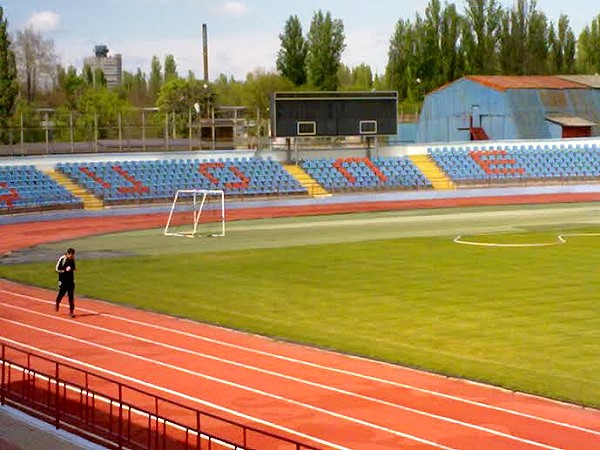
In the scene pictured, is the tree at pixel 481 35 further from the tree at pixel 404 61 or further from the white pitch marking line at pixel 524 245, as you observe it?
the white pitch marking line at pixel 524 245

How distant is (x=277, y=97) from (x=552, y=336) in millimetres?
49922

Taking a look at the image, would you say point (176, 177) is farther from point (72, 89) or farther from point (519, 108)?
point (72, 89)

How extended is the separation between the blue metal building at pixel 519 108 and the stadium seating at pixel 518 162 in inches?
298

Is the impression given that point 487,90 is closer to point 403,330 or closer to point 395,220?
point 395,220

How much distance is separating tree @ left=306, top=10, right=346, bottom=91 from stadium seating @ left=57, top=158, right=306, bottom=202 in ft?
200

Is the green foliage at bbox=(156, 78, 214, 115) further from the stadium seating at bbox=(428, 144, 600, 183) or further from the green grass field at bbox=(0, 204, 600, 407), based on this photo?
the green grass field at bbox=(0, 204, 600, 407)

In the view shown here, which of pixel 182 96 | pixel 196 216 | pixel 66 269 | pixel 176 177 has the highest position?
pixel 182 96

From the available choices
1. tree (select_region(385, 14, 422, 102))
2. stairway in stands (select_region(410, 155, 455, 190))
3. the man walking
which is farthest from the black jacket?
Answer: tree (select_region(385, 14, 422, 102))

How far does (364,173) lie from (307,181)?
4.57 meters

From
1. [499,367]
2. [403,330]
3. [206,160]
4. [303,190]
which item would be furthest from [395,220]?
[499,367]

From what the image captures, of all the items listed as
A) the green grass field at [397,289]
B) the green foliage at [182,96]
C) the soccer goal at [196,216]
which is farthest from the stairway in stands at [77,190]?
the green foliage at [182,96]

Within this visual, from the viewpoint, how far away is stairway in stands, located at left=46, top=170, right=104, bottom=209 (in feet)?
220

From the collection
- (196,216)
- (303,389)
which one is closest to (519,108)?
(196,216)

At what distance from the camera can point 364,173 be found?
259 ft
